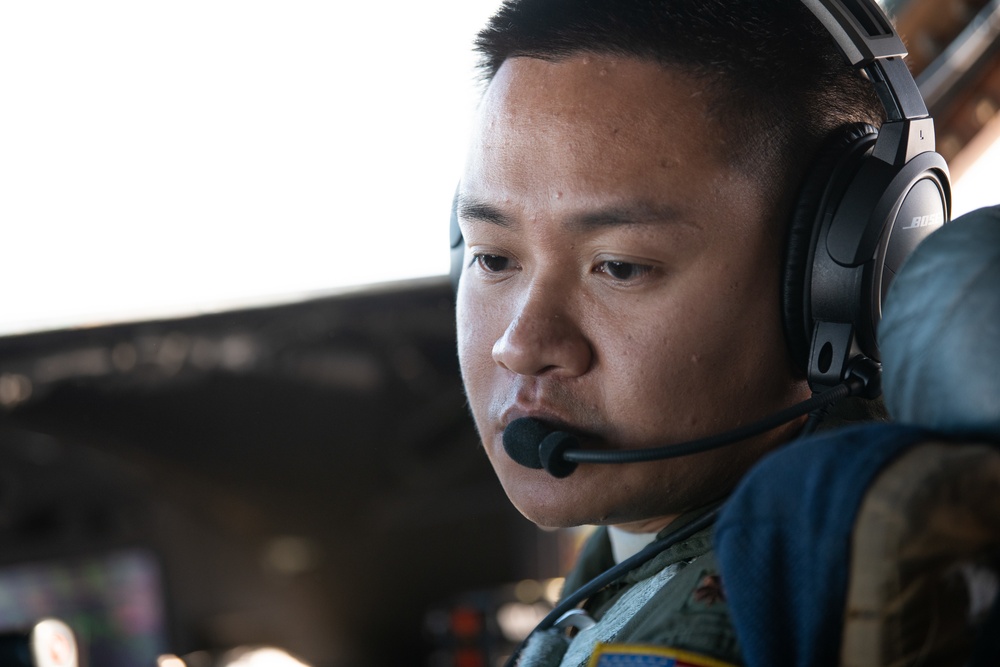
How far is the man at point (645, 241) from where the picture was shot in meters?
0.68

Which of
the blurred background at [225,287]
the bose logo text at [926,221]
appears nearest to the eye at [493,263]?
the bose logo text at [926,221]

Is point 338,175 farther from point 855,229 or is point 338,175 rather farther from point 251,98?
point 855,229

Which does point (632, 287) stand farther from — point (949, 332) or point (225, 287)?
point (225, 287)

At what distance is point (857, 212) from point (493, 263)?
273mm

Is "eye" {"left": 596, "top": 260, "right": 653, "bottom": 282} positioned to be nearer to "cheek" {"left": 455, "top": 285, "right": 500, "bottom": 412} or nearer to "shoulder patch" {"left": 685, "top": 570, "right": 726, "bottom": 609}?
"cheek" {"left": 455, "top": 285, "right": 500, "bottom": 412}

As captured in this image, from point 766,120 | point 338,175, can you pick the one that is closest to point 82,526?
point 338,175

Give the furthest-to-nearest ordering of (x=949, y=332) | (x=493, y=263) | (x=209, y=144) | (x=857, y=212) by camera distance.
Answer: (x=209, y=144) → (x=493, y=263) → (x=857, y=212) → (x=949, y=332)

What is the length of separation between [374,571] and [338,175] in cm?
82

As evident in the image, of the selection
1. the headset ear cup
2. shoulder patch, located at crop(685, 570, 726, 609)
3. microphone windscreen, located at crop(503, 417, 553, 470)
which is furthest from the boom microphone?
the headset ear cup

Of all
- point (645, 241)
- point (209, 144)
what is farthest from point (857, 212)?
point (209, 144)

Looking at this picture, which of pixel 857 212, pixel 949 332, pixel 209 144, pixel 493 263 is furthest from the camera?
pixel 209 144

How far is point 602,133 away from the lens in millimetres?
692

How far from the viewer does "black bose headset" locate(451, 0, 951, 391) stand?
2.20 feet

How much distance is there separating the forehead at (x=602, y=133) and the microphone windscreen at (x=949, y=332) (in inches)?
8.4
